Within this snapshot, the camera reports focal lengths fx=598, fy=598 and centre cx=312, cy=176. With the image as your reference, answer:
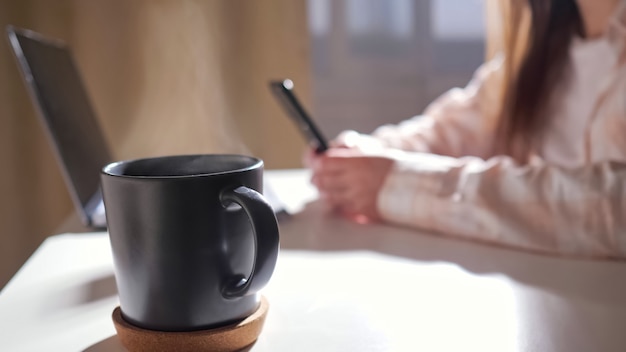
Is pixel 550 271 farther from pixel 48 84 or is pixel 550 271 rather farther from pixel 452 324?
pixel 48 84

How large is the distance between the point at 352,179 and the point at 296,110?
0.35ft

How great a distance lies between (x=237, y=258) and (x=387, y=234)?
1.02 feet

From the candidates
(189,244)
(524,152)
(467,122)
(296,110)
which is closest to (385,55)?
(467,122)

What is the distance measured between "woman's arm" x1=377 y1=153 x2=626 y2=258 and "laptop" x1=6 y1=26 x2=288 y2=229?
0.51 ft

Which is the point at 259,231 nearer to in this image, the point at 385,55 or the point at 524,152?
the point at 524,152

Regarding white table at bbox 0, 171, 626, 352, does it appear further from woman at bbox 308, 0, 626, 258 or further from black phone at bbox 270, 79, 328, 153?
black phone at bbox 270, 79, 328, 153

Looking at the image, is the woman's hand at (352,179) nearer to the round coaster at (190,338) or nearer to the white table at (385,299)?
the white table at (385,299)

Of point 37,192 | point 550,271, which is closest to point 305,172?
point 550,271

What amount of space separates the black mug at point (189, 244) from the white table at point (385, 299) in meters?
0.05

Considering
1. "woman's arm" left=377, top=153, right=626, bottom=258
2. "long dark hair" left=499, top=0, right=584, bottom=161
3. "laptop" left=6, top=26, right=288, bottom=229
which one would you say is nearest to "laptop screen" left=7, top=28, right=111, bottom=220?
"laptop" left=6, top=26, right=288, bottom=229

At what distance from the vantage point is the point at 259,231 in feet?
1.08

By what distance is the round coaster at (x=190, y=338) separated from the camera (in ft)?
1.13

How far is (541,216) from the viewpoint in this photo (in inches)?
23.0

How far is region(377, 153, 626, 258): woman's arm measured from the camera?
56 cm
